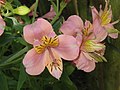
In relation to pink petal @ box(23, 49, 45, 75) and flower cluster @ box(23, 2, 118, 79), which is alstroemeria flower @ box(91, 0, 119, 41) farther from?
pink petal @ box(23, 49, 45, 75)

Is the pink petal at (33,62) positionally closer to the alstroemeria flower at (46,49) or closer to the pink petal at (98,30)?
the alstroemeria flower at (46,49)

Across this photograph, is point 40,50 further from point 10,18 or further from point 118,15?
point 118,15

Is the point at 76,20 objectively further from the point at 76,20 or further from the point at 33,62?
the point at 33,62

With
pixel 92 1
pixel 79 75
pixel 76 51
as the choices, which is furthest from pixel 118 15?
pixel 76 51

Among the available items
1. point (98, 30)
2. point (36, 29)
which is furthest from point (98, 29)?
point (36, 29)

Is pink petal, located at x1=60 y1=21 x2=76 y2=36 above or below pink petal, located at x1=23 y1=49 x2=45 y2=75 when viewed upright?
above

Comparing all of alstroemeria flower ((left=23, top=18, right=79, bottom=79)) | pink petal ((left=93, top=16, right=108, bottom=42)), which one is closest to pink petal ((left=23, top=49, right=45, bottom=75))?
alstroemeria flower ((left=23, top=18, right=79, bottom=79))
